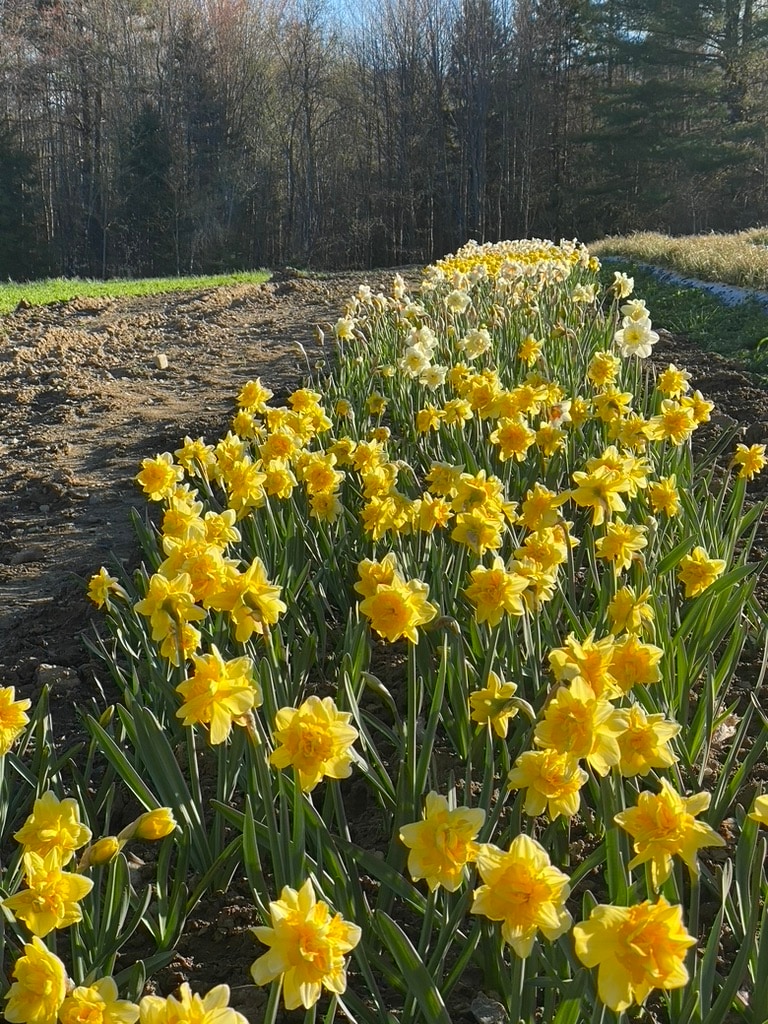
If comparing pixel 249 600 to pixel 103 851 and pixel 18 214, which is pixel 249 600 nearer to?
pixel 103 851

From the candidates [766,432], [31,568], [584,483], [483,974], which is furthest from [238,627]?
[766,432]

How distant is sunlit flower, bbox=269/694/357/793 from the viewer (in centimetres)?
116

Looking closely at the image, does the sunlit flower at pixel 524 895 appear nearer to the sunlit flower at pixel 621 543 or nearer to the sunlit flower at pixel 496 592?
the sunlit flower at pixel 496 592

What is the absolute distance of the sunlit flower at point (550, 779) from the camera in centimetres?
116

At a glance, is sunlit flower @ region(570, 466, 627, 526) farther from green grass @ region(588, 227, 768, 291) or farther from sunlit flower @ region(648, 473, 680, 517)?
green grass @ region(588, 227, 768, 291)

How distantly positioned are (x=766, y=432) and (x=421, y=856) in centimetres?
362

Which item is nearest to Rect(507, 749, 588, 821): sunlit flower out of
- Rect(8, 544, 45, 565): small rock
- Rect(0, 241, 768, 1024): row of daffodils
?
Rect(0, 241, 768, 1024): row of daffodils

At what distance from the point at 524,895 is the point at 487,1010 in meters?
0.57

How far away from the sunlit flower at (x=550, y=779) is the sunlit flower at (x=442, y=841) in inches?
4.9

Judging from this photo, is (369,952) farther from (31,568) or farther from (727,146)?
(727,146)

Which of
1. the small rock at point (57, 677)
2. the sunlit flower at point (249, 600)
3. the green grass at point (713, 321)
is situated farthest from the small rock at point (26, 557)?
the green grass at point (713, 321)

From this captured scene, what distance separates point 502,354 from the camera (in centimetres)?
466

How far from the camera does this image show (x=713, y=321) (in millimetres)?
7984

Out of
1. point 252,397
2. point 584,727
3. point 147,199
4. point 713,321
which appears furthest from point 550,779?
point 147,199
